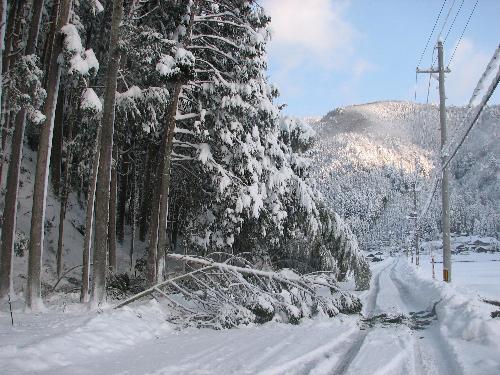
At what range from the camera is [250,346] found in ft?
22.5

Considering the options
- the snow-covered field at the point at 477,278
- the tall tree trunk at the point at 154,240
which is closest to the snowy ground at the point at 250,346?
the tall tree trunk at the point at 154,240

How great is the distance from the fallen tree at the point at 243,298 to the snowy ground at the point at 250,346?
0.38 metres

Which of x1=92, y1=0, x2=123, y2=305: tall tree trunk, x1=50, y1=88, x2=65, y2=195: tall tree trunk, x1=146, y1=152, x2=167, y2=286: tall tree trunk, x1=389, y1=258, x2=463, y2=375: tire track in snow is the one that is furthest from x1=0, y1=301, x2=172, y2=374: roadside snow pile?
x1=50, y1=88, x2=65, y2=195: tall tree trunk

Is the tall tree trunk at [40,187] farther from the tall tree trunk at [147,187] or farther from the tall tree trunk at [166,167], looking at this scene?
the tall tree trunk at [147,187]

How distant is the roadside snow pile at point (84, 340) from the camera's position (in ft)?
17.4

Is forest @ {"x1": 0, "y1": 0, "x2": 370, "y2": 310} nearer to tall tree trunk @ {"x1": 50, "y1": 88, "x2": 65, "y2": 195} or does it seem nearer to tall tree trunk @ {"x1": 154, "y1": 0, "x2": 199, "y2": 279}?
tall tree trunk @ {"x1": 154, "y1": 0, "x2": 199, "y2": 279}

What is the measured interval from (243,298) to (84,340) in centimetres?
403

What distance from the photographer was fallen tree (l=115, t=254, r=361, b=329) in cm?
930

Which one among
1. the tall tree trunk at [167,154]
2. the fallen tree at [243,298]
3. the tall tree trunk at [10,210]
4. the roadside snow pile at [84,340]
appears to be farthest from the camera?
the tall tree trunk at [167,154]

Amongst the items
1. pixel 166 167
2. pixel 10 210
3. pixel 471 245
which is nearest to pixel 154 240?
pixel 166 167

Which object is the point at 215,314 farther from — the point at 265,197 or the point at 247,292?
the point at 265,197

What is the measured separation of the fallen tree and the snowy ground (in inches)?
15.0

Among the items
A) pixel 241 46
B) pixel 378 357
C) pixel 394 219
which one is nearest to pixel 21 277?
pixel 241 46

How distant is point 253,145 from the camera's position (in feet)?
45.0
